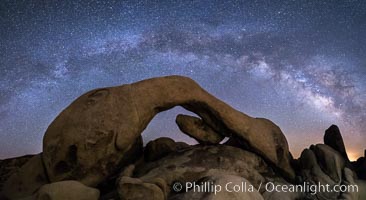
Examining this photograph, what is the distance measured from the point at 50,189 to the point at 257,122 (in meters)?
5.96

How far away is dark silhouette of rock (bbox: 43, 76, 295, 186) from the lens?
8.72 metres

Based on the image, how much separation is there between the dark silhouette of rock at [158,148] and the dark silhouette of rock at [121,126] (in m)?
0.37

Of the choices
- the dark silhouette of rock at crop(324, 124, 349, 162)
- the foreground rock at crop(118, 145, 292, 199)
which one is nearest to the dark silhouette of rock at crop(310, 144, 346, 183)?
the dark silhouette of rock at crop(324, 124, 349, 162)

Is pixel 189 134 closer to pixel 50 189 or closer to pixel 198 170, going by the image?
pixel 198 170

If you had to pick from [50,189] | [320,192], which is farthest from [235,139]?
[50,189]

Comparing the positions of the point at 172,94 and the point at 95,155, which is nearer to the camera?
the point at 95,155

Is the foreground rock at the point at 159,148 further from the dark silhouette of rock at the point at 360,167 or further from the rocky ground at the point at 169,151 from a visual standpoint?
the dark silhouette of rock at the point at 360,167

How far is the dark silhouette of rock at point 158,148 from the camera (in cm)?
1015

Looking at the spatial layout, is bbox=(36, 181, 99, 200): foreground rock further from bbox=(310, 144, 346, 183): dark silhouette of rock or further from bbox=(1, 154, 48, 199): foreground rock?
bbox=(310, 144, 346, 183): dark silhouette of rock

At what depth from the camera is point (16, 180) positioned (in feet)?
30.6

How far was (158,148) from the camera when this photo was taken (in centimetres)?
1027

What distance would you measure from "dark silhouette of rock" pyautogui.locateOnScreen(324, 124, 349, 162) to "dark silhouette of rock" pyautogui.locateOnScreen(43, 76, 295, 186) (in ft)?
4.67

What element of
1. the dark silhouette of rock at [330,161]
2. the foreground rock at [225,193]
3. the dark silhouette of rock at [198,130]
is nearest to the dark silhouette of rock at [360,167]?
the dark silhouette of rock at [330,161]

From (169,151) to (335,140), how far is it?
4991 mm
